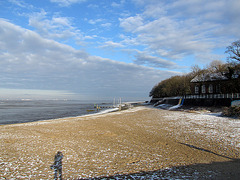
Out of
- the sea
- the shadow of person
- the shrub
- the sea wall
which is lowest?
the sea

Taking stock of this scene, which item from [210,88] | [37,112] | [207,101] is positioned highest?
[210,88]

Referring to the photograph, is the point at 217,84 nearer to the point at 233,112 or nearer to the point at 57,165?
the point at 233,112

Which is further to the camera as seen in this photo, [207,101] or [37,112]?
[37,112]

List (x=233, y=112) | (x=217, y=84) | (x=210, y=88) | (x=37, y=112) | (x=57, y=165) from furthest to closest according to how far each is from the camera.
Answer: (x=37, y=112) < (x=210, y=88) < (x=217, y=84) < (x=233, y=112) < (x=57, y=165)

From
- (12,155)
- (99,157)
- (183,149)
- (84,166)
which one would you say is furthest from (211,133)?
(12,155)

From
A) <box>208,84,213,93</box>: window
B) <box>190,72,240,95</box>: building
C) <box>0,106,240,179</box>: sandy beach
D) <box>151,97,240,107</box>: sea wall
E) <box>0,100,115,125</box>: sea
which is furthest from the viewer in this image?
<box>208,84,213,93</box>: window

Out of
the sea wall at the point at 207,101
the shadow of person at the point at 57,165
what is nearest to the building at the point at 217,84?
the sea wall at the point at 207,101

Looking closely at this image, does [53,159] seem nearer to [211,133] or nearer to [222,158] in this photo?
[222,158]

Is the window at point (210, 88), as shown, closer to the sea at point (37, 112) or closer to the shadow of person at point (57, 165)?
the sea at point (37, 112)

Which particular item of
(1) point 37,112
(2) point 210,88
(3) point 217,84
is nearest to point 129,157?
(3) point 217,84

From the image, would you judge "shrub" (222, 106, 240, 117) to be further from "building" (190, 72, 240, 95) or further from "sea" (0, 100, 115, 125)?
"sea" (0, 100, 115, 125)

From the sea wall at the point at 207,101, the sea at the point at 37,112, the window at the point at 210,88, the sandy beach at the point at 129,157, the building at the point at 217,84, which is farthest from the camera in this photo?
the window at the point at 210,88

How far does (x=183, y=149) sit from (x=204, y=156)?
113 centimetres

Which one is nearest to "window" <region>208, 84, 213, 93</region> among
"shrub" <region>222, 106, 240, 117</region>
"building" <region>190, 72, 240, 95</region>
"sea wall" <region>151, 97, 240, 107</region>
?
"building" <region>190, 72, 240, 95</region>
